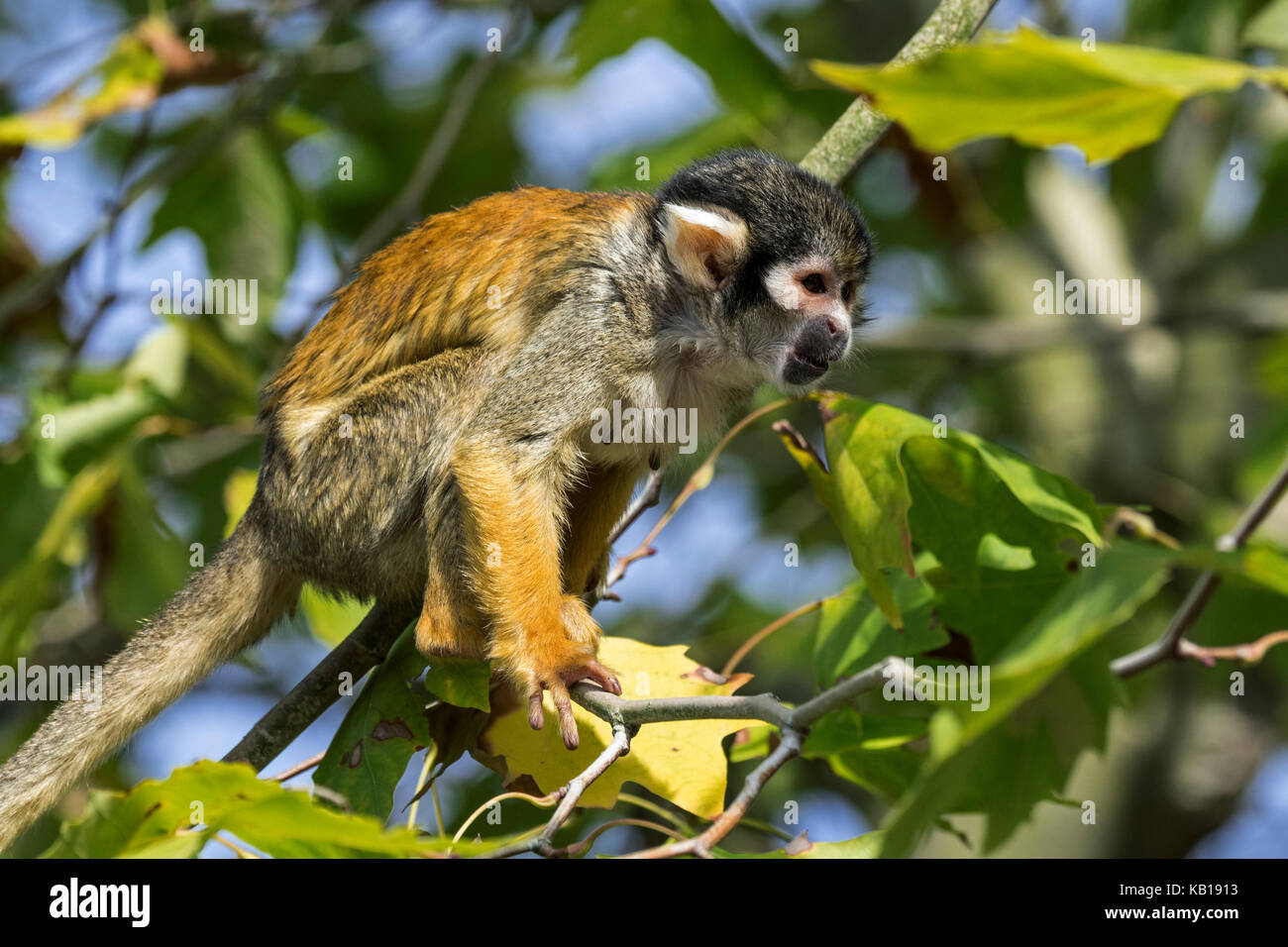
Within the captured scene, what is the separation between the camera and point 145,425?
224 inches

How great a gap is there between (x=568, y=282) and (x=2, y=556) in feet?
10.4

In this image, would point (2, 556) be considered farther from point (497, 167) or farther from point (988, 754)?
point (497, 167)

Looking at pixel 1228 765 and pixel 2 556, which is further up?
pixel 2 556

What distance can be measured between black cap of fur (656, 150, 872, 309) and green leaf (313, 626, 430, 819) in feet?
6.03

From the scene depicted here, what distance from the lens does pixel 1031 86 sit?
7.18 ft

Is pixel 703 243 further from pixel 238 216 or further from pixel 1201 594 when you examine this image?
pixel 238 216

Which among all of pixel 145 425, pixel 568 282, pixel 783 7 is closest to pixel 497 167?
pixel 783 7

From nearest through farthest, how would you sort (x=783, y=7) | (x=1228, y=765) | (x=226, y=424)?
(x=226, y=424)
(x=1228, y=765)
(x=783, y=7)

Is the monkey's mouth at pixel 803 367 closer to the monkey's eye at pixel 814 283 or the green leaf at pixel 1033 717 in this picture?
the monkey's eye at pixel 814 283

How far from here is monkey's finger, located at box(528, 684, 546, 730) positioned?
361cm

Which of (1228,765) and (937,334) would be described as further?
(1228,765)

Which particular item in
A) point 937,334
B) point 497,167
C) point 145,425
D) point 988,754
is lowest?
point 988,754

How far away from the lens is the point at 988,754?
8.03ft

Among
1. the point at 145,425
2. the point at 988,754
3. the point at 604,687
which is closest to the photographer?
the point at 988,754
